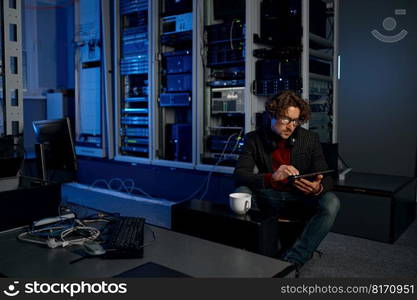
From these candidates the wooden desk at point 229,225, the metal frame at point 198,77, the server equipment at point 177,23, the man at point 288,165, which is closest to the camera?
the wooden desk at point 229,225

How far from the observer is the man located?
204 cm

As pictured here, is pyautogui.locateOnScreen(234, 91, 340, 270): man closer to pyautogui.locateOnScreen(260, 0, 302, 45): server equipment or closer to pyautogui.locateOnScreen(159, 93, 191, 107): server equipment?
pyautogui.locateOnScreen(260, 0, 302, 45): server equipment

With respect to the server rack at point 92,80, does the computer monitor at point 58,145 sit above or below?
below

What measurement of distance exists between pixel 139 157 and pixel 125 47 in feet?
3.55

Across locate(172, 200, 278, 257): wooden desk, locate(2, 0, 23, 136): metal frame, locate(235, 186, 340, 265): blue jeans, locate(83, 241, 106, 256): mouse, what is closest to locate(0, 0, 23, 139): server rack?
locate(2, 0, 23, 136): metal frame

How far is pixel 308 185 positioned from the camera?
1.98 m

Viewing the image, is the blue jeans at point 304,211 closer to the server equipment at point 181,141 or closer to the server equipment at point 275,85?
the server equipment at point 275,85

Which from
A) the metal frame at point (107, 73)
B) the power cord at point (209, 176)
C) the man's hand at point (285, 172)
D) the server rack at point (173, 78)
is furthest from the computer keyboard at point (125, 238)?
the metal frame at point (107, 73)

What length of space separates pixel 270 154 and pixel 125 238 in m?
1.21

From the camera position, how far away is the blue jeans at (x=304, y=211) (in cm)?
201

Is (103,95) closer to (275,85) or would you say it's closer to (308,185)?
(275,85)

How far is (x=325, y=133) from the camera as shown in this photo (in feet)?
11.0

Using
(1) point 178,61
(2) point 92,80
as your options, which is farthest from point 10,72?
(2) point 92,80

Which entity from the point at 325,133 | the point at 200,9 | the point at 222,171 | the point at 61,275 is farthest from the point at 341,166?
the point at 61,275
